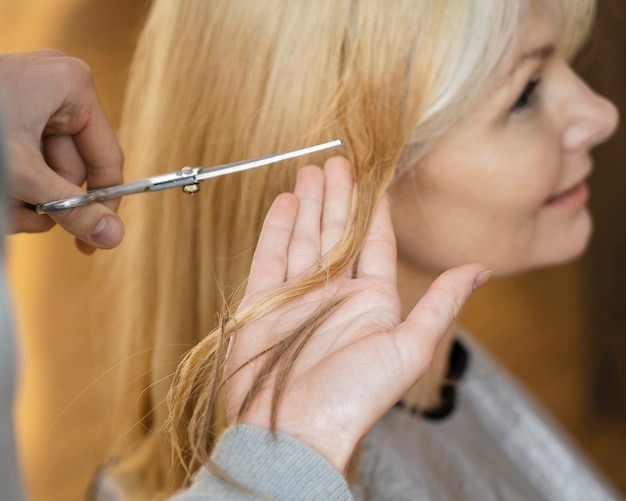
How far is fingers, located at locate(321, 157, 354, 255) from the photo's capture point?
0.72 m

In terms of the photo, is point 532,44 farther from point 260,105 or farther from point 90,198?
point 90,198

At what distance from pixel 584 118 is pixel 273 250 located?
480 millimetres

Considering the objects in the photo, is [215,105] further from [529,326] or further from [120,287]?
[529,326]

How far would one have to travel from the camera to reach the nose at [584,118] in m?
0.97

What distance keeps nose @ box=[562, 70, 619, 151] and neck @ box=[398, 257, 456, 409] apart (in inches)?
9.2

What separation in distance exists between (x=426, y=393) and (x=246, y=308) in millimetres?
562

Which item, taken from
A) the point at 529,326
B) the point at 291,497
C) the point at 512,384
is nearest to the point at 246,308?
the point at 291,497

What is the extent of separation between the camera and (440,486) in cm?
105

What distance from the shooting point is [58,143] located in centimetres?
79

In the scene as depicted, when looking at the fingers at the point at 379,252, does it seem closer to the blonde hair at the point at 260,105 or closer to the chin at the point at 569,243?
the blonde hair at the point at 260,105

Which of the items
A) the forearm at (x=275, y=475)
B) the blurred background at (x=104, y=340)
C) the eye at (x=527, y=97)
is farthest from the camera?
the blurred background at (x=104, y=340)

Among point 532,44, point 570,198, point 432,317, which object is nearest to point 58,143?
point 432,317

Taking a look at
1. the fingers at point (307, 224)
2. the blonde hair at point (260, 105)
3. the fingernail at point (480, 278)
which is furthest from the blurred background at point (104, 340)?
the fingernail at point (480, 278)

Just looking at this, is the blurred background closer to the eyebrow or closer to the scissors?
the scissors
